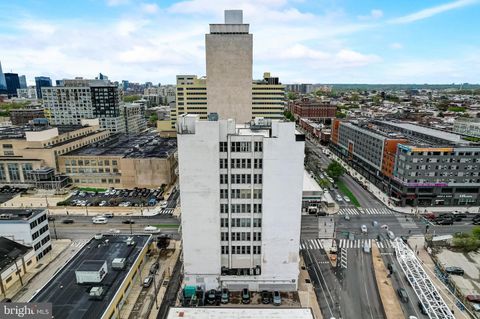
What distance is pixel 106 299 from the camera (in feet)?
155

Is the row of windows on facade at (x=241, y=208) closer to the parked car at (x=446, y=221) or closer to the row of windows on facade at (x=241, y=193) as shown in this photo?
the row of windows on facade at (x=241, y=193)

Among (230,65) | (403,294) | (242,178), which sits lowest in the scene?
(403,294)

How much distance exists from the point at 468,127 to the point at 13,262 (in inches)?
7991

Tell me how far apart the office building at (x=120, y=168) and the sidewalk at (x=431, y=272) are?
272 ft

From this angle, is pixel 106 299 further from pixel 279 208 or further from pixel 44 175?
pixel 44 175

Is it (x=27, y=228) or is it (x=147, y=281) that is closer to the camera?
(x=147, y=281)

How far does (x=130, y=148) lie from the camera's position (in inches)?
5246

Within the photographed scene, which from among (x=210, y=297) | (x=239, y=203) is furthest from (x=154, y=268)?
(x=239, y=203)

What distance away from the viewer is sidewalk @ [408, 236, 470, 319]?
173ft

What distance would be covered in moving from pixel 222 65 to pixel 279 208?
254ft

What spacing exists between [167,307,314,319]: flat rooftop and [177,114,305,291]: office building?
12319 millimetres

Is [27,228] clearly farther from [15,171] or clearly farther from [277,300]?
[15,171]

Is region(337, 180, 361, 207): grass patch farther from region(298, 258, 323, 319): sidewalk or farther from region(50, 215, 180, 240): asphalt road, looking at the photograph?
region(50, 215, 180, 240): asphalt road

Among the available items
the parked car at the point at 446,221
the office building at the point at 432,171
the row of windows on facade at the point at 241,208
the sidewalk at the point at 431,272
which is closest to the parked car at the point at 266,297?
the row of windows on facade at the point at 241,208
